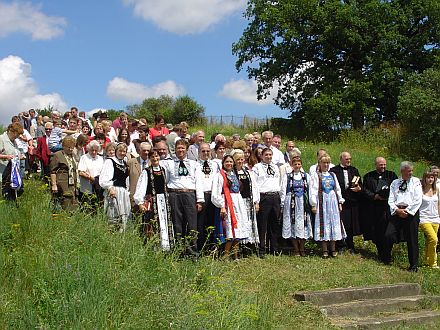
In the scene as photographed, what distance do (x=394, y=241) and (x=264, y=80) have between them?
21916 millimetres

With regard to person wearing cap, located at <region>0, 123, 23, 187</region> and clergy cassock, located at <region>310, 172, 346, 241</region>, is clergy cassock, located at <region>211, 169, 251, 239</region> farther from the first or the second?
person wearing cap, located at <region>0, 123, 23, 187</region>

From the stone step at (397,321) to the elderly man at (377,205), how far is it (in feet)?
7.96

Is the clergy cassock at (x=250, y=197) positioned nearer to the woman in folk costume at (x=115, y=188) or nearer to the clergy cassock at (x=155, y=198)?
the clergy cassock at (x=155, y=198)

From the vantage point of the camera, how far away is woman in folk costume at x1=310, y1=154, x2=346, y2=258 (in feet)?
31.0

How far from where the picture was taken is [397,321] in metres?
7.16

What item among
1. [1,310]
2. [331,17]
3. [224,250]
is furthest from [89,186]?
[331,17]

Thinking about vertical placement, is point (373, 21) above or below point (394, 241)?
above

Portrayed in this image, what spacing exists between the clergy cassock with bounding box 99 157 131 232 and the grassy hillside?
2.77 ft

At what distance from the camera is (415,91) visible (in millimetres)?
22500

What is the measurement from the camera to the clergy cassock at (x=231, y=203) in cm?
838

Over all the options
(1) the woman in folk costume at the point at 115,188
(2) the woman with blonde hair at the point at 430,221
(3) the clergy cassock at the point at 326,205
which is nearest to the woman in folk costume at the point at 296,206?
(3) the clergy cassock at the point at 326,205

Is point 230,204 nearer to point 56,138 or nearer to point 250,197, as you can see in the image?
point 250,197

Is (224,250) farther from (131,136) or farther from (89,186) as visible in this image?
(131,136)

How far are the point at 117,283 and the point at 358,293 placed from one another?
161 inches
